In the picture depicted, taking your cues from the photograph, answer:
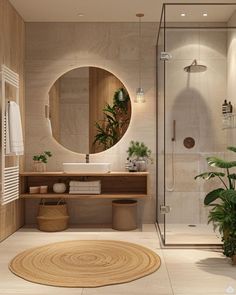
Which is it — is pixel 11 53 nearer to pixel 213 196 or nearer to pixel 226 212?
pixel 213 196

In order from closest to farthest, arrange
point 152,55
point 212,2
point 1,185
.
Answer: point 1,185 → point 212,2 → point 152,55

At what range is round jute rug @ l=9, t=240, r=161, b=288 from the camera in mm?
2770

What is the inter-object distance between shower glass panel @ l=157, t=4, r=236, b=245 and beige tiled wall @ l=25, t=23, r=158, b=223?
732 mm

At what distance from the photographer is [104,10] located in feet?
14.5

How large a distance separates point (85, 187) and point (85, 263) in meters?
1.42

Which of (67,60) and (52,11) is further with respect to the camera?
(67,60)

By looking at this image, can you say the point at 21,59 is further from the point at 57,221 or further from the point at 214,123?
the point at 214,123

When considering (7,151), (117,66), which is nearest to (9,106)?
(7,151)

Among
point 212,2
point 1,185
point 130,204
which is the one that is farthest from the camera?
point 130,204

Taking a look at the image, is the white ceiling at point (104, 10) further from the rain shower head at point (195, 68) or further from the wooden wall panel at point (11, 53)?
the rain shower head at point (195, 68)

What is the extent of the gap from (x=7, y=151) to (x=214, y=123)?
219 centimetres

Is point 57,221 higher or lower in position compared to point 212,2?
lower

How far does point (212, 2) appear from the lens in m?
4.15

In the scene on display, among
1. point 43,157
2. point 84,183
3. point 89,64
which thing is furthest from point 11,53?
point 84,183
